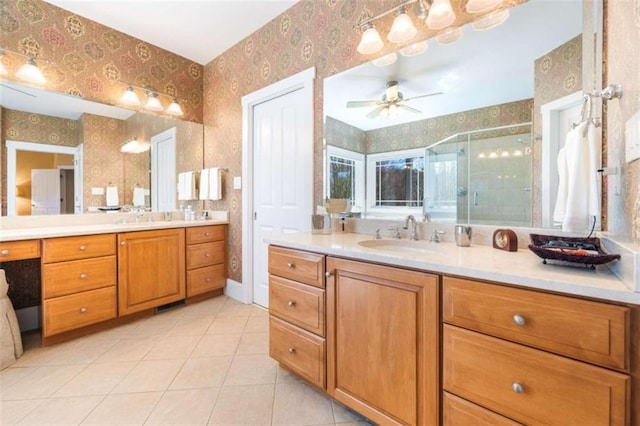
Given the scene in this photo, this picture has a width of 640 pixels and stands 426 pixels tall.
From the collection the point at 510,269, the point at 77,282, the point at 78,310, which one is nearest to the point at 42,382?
the point at 78,310

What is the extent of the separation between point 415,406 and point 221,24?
321cm

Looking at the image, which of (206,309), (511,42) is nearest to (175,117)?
(206,309)

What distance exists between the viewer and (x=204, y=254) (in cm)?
294

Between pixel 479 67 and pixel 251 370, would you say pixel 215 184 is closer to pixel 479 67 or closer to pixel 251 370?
pixel 251 370

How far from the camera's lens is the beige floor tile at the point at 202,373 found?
162 cm

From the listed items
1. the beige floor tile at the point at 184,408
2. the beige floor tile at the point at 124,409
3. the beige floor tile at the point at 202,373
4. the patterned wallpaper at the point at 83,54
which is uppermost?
the patterned wallpaper at the point at 83,54

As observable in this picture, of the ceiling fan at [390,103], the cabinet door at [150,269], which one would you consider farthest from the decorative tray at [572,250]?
the cabinet door at [150,269]

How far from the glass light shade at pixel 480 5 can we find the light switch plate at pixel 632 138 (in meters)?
0.92

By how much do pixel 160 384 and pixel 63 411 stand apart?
42 cm

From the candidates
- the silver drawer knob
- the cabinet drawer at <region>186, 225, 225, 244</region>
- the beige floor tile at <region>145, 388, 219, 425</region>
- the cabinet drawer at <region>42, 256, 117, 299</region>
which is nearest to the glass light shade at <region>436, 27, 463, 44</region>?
the silver drawer knob

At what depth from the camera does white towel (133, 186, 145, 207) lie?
114 inches

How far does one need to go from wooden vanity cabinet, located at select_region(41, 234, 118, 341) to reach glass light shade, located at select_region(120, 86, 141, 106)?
1.39m

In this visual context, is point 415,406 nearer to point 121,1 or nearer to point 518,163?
point 518,163

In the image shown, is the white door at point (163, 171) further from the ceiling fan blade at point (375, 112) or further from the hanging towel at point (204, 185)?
the ceiling fan blade at point (375, 112)
